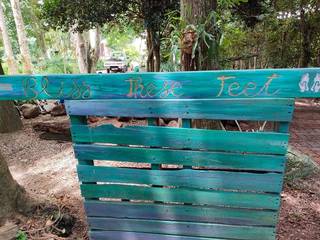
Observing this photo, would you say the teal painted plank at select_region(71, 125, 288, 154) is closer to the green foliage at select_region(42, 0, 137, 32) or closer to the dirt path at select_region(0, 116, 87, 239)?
the dirt path at select_region(0, 116, 87, 239)

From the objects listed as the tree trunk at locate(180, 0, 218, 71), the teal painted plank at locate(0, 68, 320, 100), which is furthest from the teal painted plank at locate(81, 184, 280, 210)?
the tree trunk at locate(180, 0, 218, 71)

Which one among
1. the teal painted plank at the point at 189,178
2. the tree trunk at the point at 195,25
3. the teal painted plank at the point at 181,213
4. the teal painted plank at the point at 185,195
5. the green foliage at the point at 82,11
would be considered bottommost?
the teal painted plank at the point at 181,213

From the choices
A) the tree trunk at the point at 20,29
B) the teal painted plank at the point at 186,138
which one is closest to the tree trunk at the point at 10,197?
the teal painted plank at the point at 186,138

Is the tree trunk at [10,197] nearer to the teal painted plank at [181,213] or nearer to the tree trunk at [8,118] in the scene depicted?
the teal painted plank at [181,213]

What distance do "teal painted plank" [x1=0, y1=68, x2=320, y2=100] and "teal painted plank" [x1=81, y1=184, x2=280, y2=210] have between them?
Result: 0.66m

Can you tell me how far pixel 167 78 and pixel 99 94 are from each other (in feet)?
1.48

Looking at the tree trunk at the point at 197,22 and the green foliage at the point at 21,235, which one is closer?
the green foliage at the point at 21,235

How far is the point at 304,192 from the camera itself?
3496mm

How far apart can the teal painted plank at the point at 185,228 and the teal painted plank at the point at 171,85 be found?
922 millimetres

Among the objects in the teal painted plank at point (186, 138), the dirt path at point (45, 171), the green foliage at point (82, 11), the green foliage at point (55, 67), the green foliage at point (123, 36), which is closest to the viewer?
the teal painted plank at point (186, 138)

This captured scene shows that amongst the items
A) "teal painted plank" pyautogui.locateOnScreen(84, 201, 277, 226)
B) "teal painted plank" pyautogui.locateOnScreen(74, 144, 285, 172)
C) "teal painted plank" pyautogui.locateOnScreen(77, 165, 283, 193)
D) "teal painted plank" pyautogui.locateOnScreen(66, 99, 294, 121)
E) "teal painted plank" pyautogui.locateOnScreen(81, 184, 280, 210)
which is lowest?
"teal painted plank" pyautogui.locateOnScreen(84, 201, 277, 226)

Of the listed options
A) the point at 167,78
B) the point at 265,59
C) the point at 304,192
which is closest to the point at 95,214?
the point at 167,78

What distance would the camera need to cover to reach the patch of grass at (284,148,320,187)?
12.2 ft

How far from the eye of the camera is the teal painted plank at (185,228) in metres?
2.06
